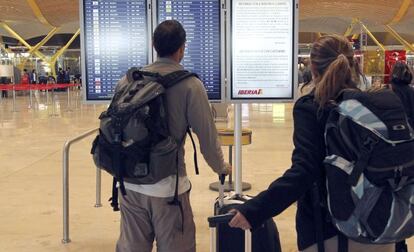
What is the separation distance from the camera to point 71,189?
6.48 m

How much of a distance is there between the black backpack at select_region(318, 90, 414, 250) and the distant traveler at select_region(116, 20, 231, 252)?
0.97 meters

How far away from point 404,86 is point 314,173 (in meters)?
2.64

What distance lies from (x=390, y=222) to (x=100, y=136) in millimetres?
1480

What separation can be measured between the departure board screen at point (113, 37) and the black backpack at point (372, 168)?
7.77 feet

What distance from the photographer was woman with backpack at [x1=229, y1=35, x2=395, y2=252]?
6.31 feet

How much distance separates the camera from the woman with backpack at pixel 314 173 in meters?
1.92

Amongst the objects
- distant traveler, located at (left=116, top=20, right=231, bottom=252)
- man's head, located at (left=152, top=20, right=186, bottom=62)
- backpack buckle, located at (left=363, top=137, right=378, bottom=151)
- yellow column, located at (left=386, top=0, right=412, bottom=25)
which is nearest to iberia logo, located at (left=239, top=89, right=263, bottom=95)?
distant traveler, located at (left=116, top=20, right=231, bottom=252)

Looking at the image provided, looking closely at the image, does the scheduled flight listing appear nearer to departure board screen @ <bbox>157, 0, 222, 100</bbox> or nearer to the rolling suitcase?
departure board screen @ <bbox>157, 0, 222, 100</bbox>

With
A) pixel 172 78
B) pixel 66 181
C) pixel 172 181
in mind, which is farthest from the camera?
pixel 66 181

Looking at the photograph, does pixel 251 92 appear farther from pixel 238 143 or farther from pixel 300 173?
pixel 300 173

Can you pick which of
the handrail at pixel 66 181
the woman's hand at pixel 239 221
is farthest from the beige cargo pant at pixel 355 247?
the handrail at pixel 66 181

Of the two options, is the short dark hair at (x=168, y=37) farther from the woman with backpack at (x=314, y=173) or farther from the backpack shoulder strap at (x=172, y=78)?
the woman with backpack at (x=314, y=173)

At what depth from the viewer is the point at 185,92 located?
2656mm

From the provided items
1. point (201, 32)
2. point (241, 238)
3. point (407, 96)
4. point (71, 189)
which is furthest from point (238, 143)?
point (71, 189)
